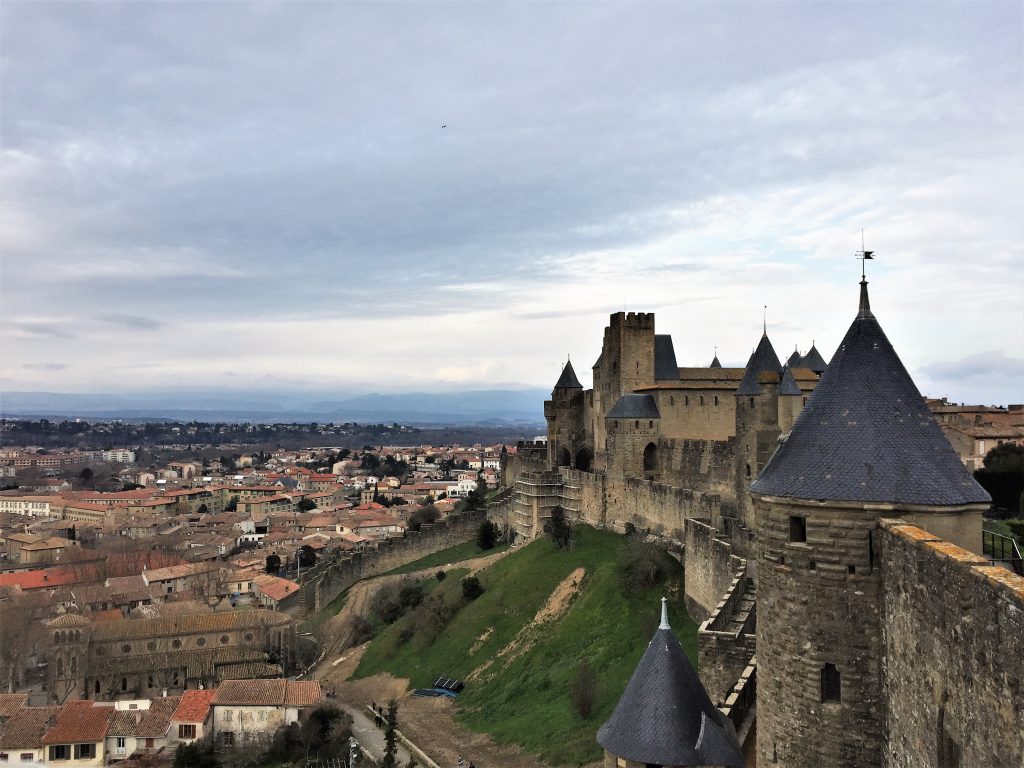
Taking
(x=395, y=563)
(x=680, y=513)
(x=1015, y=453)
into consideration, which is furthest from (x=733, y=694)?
(x=395, y=563)

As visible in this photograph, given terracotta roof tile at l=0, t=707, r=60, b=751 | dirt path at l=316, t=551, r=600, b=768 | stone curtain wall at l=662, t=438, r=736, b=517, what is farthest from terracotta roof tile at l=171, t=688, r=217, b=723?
stone curtain wall at l=662, t=438, r=736, b=517

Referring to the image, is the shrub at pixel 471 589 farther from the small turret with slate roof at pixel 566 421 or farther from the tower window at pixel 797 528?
the tower window at pixel 797 528

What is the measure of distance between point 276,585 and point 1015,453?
163ft

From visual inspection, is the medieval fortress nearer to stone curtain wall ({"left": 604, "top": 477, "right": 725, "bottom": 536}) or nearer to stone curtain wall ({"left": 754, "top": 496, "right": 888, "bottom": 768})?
stone curtain wall ({"left": 754, "top": 496, "right": 888, "bottom": 768})

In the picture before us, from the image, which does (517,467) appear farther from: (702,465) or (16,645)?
(16,645)

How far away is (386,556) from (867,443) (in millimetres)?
54928

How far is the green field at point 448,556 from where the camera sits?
183 ft

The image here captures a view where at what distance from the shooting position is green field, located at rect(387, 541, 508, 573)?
183 feet

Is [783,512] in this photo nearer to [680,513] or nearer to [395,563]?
[680,513]

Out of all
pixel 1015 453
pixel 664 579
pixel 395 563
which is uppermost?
Result: pixel 1015 453

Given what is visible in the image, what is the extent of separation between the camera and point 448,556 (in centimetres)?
5891

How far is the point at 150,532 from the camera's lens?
317 ft

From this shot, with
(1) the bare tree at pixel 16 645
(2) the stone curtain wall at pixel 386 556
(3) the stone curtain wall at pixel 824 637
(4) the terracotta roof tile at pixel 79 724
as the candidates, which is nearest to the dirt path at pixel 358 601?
(2) the stone curtain wall at pixel 386 556

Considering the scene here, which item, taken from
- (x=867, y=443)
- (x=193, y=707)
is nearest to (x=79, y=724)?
(x=193, y=707)
